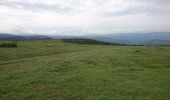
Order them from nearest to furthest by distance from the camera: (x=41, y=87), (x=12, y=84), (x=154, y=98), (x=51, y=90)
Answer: (x=154, y=98), (x=51, y=90), (x=41, y=87), (x=12, y=84)

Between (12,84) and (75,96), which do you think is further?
(12,84)

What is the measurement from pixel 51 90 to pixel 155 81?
964 cm

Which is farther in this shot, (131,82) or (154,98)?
(131,82)

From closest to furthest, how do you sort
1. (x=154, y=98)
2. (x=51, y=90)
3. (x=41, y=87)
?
(x=154, y=98), (x=51, y=90), (x=41, y=87)

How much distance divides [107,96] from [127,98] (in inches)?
55.2

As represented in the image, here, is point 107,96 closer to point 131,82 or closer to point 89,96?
point 89,96

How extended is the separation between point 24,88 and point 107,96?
288 inches

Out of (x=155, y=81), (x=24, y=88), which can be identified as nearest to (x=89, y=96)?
(x=24, y=88)

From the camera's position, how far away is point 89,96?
1374 centimetres

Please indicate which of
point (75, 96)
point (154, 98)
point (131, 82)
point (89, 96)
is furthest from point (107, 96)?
point (131, 82)

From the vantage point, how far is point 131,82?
57.5 feet

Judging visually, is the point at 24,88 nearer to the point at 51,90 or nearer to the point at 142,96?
the point at 51,90

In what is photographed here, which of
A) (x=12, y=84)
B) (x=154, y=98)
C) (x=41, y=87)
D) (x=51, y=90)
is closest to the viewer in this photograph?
(x=154, y=98)

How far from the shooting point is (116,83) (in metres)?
17.2
